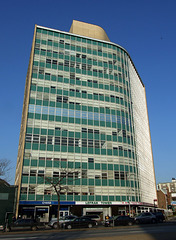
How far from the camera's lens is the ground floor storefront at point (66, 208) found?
48.2 metres

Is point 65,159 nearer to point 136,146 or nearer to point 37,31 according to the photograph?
point 136,146

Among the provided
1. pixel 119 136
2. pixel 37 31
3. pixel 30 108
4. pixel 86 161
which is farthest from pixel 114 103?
pixel 37 31

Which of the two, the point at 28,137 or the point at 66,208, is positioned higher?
the point at 28,137

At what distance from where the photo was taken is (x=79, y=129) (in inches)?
2250

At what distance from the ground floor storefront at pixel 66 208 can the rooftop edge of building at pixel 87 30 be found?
5139 centimetres

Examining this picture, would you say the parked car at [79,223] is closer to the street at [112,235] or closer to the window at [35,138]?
the street at [112,235]

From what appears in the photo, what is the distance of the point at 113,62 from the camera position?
69.4 metres

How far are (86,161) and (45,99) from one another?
1850cm

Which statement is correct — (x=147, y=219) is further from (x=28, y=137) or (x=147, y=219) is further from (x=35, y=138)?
(x=28, y=137)

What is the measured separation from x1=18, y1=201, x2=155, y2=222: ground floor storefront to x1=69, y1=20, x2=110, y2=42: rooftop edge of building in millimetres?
51390

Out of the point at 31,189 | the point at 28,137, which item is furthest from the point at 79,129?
the point at 31,189

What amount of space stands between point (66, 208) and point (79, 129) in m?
18.7

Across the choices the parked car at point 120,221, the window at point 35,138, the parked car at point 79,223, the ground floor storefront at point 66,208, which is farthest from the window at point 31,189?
the parked car at point 120,221

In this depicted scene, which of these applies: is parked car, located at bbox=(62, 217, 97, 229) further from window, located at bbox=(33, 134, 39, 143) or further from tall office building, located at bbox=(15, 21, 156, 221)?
window, located at bbox=(33, 134, 39, 143)
